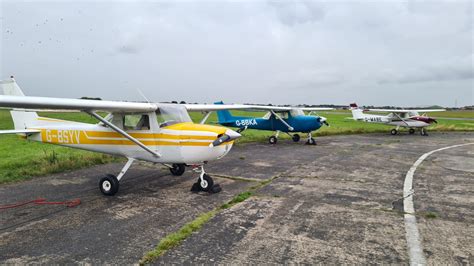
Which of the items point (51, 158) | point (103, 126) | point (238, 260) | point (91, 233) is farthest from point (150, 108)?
point (51, 158)

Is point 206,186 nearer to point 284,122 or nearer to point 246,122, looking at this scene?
point 284,122

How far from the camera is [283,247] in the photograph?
3.93 m

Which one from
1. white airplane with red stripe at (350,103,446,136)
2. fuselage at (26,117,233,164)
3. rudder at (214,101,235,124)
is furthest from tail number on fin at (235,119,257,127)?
fuselage at (26,117,233,164)

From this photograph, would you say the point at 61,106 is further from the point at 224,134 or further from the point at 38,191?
the point at 224,134

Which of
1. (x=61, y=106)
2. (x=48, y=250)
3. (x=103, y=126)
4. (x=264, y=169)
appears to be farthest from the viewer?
(x=264, y=169)

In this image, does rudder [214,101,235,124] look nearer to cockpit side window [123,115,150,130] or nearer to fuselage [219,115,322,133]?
fuselage [219,115,322,133]

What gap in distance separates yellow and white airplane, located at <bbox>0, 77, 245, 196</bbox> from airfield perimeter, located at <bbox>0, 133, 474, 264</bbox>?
0.73m

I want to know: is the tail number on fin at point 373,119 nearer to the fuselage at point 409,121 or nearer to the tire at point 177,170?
the fuselage at point 409,121

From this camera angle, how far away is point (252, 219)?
4953 mm

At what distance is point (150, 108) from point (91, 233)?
293 cm

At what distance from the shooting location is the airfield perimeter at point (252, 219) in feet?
12.4

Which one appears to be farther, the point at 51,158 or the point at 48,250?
the point at 51,158

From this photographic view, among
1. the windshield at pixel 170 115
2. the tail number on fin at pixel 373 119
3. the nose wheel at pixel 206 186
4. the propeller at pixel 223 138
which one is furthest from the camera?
the tail number on fin at pixel 373 119

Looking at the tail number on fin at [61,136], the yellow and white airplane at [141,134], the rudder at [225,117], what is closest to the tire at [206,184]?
the yellow and white airplane at [141,134]
